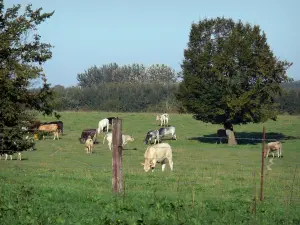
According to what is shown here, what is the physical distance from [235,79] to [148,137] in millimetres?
8581

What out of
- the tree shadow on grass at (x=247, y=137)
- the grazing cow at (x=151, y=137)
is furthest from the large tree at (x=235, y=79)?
the grazing cow at (x=151, y=137)

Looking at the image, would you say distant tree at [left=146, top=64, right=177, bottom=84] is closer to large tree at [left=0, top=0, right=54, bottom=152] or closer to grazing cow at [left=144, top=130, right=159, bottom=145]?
grazing cow at [left=144, top=130, right=159, bottom=145]

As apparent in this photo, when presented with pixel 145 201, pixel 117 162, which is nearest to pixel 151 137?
pixel 117 162

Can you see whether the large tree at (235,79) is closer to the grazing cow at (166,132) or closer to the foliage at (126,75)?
the grazing cow at (166,132)

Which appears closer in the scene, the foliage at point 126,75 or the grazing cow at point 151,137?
the grazing cow at point 151,137

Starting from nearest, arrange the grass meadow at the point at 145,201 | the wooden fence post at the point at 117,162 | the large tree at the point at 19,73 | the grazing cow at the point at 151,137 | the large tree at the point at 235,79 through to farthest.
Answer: the grass meadow at the point at 145,201 < the wooden fence post at the point at 117,162 < the large tree at the point at 19,73 < the grazing cow at the point at 151,137 < the large tree at the point at 235,79

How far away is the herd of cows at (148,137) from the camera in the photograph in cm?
2450

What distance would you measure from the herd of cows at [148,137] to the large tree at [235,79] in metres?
2.14

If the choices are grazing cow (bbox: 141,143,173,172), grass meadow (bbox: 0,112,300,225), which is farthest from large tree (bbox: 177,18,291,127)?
grass meadow (bbox: 0,112,300,225)

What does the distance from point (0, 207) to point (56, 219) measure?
4.73 feet

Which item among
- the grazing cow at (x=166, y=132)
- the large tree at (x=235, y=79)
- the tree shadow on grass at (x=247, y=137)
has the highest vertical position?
the large tree at (x=235, y=79)

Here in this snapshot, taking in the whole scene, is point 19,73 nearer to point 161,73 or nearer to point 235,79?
point 235,79

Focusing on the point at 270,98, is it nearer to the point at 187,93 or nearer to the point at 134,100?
the point at 187,93

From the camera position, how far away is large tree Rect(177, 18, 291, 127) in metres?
48.3
